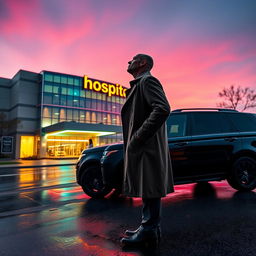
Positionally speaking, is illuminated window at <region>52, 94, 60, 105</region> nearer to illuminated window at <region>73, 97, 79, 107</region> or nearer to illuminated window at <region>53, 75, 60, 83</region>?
illuminated window at <region>53, 75, 60, 83</region>

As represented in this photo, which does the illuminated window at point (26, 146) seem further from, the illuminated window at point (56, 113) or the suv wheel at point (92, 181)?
the suv wheel at point (92, 181)

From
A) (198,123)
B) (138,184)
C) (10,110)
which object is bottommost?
(138,184)

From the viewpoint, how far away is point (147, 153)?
218cm

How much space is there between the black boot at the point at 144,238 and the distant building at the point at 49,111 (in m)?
30.9

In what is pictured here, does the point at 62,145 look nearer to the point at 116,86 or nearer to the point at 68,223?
the point at 116,86

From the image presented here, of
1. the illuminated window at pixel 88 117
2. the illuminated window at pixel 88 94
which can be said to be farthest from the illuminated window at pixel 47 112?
the illuminated window at pixel 88 94

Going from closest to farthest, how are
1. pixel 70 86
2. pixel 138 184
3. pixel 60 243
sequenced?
pixel 138 184, pixel 60 243, pixel 70 86

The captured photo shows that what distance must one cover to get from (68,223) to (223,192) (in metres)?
3.38

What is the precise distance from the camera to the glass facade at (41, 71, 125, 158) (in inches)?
1437

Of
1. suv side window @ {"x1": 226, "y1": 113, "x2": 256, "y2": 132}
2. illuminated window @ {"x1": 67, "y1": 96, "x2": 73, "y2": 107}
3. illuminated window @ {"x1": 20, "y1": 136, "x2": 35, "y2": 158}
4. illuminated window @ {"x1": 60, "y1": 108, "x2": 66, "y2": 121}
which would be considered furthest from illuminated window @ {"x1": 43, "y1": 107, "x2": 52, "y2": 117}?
suv side window @ {"x1": 226, "y1": 113, "x2": 256, "y2": 132}

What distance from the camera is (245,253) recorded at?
203cm

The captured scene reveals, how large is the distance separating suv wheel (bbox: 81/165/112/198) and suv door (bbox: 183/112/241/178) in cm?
185

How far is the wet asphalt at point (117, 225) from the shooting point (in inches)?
85.8

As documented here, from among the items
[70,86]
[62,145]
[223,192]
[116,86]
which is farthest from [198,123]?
[116,86]
